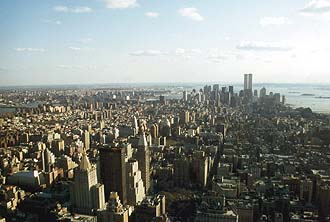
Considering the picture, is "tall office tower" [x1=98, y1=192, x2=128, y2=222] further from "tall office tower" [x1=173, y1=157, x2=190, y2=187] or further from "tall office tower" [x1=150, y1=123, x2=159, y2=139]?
"tall office tower" [x1=150, y1=123, x2=159, y2=139]

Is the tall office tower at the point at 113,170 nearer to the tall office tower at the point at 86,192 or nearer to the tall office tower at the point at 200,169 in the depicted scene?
the tall office tower at the point at 86,192

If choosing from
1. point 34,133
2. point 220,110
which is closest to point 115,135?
point 34,133

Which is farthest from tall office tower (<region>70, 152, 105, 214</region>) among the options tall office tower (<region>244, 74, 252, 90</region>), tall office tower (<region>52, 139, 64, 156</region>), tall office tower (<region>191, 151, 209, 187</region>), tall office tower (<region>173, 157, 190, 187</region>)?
tall office tower (<region>244, 74, 252, 90</region>)

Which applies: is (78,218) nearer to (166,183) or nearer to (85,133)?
(166,183)

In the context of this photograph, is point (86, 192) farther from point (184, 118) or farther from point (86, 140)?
point (184, 118)

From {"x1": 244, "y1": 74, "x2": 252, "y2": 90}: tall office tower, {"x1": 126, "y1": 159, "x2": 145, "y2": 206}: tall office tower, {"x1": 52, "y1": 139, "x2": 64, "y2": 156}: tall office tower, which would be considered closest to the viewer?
{"x1": 126, "y1": 159, "x2": 145, "y2": 206}: tall office tower

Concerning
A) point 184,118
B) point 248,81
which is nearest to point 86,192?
point 184,118
